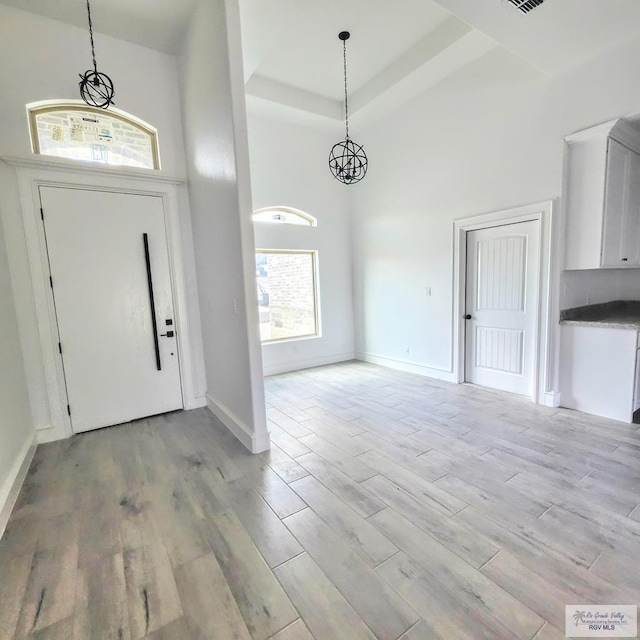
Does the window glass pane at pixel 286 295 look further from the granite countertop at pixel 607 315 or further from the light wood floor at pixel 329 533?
the granite countertop at pixel 607 315

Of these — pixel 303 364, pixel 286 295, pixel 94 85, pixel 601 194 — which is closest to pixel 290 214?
pixel 286 295

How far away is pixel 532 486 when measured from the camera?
224cm

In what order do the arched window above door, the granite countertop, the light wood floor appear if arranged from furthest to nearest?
the granite countertop
the arched window above door
the light wood floor

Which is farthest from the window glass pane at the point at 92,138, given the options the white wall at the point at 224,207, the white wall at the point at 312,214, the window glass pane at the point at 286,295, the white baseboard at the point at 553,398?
the white baseboard at the point at 553,398

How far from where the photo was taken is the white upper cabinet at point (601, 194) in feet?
10.3

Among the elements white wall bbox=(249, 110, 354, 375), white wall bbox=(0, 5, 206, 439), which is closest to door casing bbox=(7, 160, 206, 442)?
white wall bbox=(0, 5, 206, 439)

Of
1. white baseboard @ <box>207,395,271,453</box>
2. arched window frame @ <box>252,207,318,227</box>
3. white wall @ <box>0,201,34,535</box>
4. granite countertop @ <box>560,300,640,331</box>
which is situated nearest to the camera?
white wall @ <box>0,201,34,535</box>

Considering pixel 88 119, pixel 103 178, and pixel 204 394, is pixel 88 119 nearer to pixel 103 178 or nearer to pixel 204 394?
pixel 103 178

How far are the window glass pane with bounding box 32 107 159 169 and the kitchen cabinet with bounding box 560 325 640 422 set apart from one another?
492 centimetres

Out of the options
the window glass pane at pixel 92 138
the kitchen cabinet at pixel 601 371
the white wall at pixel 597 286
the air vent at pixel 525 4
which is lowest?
the kitchen cabinet at pixel 601 371

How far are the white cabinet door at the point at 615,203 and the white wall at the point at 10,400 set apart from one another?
5.27m

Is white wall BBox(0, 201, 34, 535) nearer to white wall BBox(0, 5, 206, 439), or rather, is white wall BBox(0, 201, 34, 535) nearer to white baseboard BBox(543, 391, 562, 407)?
white wall BBox(0, 5, 206, 439)

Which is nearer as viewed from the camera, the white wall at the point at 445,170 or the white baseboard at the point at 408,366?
the white wall at the point at 445,170

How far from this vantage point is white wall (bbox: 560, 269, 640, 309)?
3.60 metres
